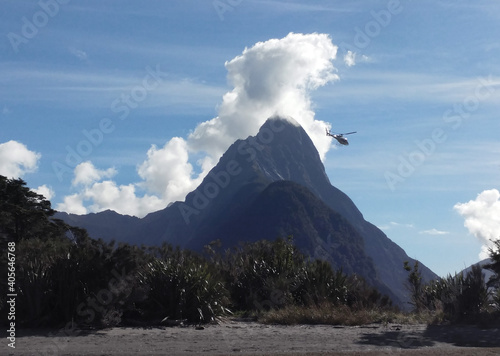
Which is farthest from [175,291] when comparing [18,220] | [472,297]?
[18,220]

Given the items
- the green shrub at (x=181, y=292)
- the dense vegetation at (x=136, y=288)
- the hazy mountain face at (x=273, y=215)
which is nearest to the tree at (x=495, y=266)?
the dense vegetation at (x=136, y=288)

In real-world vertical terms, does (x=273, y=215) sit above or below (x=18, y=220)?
above

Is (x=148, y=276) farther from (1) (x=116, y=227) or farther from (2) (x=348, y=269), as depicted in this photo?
(1) (x=116, y=227)

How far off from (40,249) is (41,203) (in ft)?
83.2

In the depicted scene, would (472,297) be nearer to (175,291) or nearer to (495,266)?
(495,266)

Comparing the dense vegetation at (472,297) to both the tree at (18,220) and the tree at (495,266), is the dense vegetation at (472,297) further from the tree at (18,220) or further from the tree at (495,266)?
the tree at (18,220)

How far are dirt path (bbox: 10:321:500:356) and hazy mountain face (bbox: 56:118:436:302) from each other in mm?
53580

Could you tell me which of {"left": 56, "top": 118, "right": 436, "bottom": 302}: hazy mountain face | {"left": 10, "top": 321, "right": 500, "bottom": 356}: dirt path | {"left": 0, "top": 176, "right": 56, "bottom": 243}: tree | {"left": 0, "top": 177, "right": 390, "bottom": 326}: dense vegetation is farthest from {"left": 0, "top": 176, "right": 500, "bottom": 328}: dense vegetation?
{"left": 56, "top": 118, "right": 436, "bottom": 302}: hazy mountain face

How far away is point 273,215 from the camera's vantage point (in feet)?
281

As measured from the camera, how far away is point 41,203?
132 feet

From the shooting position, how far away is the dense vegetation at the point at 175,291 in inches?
589

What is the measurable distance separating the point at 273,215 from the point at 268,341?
72.8 metres

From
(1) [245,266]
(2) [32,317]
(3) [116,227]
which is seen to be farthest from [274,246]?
(3) [116,227]

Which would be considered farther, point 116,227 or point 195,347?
point 116,227
